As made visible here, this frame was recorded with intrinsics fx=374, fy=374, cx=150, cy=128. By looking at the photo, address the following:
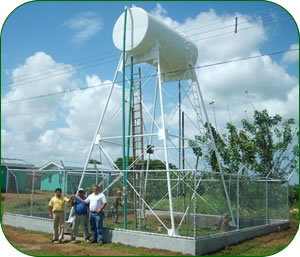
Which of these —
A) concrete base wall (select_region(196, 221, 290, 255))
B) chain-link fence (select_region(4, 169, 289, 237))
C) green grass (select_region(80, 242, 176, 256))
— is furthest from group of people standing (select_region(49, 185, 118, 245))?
concrete base wall (select_region(196, 221, 290, 255))

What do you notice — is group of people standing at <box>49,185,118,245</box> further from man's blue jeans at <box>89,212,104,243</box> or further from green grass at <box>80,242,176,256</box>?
green grass at <box>80,242,176,256</box>

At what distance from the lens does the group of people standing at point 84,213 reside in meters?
11.5

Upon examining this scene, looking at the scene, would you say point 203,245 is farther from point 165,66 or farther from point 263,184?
point 165,66

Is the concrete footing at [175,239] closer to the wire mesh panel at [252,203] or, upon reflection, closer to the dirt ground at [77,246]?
the dirt ground at [77,246]

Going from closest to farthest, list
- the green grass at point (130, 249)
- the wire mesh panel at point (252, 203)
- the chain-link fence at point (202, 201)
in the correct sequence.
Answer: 1. the green grass at point (130, 249)
2. the chain-link fence at point (202, 201)
3. the wire mesh panel at point (252, 203)

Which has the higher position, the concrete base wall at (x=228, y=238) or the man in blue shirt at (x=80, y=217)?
the man in blue shirt at (x=80, y=217)

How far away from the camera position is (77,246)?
440 inches

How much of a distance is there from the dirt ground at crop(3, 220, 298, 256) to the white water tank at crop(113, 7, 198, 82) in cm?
725

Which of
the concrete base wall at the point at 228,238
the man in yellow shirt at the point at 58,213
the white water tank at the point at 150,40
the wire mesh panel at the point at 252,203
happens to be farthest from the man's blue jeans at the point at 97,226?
the white water tank at the point at 150,40

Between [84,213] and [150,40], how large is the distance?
676 centimetres

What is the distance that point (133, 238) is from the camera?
1095 cm

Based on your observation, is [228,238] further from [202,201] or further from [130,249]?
[202,201]

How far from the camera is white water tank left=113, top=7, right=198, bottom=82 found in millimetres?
14047

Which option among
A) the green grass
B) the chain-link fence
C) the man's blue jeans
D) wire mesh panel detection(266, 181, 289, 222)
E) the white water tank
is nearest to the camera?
the green grass
